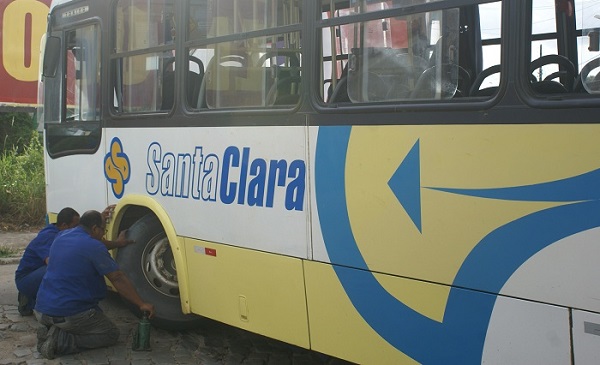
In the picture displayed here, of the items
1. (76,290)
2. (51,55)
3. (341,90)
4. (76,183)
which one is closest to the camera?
(341,90)

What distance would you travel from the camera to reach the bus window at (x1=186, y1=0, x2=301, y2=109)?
15.6 ft

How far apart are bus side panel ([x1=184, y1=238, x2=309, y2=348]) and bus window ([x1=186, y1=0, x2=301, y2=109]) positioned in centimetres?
101

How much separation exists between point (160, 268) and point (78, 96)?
1918mm

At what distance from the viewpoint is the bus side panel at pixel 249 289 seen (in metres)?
4.73

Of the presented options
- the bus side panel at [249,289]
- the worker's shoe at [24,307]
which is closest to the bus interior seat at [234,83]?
the bus side panel at [249,289]

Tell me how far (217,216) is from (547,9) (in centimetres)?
267

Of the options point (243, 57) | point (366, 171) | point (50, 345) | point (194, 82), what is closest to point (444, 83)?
point (366, 171)

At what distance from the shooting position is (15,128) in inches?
770

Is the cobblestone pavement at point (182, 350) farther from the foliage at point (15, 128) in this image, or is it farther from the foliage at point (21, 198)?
the foliage at point (15, 128)

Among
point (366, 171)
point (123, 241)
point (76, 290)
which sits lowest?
point (76, 290)

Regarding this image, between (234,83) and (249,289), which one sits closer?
(249,289)

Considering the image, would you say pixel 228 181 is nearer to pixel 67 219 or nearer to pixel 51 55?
pixel 67 219

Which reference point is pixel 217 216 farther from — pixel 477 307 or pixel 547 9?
pixel 547 9

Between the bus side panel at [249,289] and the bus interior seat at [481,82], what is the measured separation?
61.2 inches
